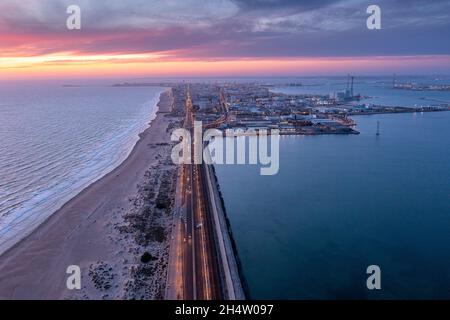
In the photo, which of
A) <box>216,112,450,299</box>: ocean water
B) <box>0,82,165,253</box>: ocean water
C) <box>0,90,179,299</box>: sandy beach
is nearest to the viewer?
<box>0,90,179,299</box>: sandy beach

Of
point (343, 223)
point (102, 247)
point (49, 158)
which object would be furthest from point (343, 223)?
point (49, 158)

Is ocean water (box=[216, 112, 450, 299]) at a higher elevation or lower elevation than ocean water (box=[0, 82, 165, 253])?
lower

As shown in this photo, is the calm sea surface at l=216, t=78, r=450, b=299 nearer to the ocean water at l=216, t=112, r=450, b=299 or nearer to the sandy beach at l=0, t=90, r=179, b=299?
the ocean water at l=216, t=112, r=450, b=299

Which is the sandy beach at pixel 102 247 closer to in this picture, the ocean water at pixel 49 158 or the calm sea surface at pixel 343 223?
the ocean water at pixel 49 158

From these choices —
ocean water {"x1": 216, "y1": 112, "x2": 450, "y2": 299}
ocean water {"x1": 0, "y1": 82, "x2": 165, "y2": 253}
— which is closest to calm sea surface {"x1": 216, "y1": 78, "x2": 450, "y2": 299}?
ocean water {"x1": 216, "y1": 112, "x2": 450, "y2": 299}

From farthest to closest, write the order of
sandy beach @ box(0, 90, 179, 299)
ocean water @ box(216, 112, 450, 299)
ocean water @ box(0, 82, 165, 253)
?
ocean water @ box(0, 82, 165, 253) < ocean water @ box(216, 112, 450, 299) < sandy beach @ box(0, 90, 179, 299)

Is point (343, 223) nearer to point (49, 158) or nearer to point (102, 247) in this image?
point (102, 247)
